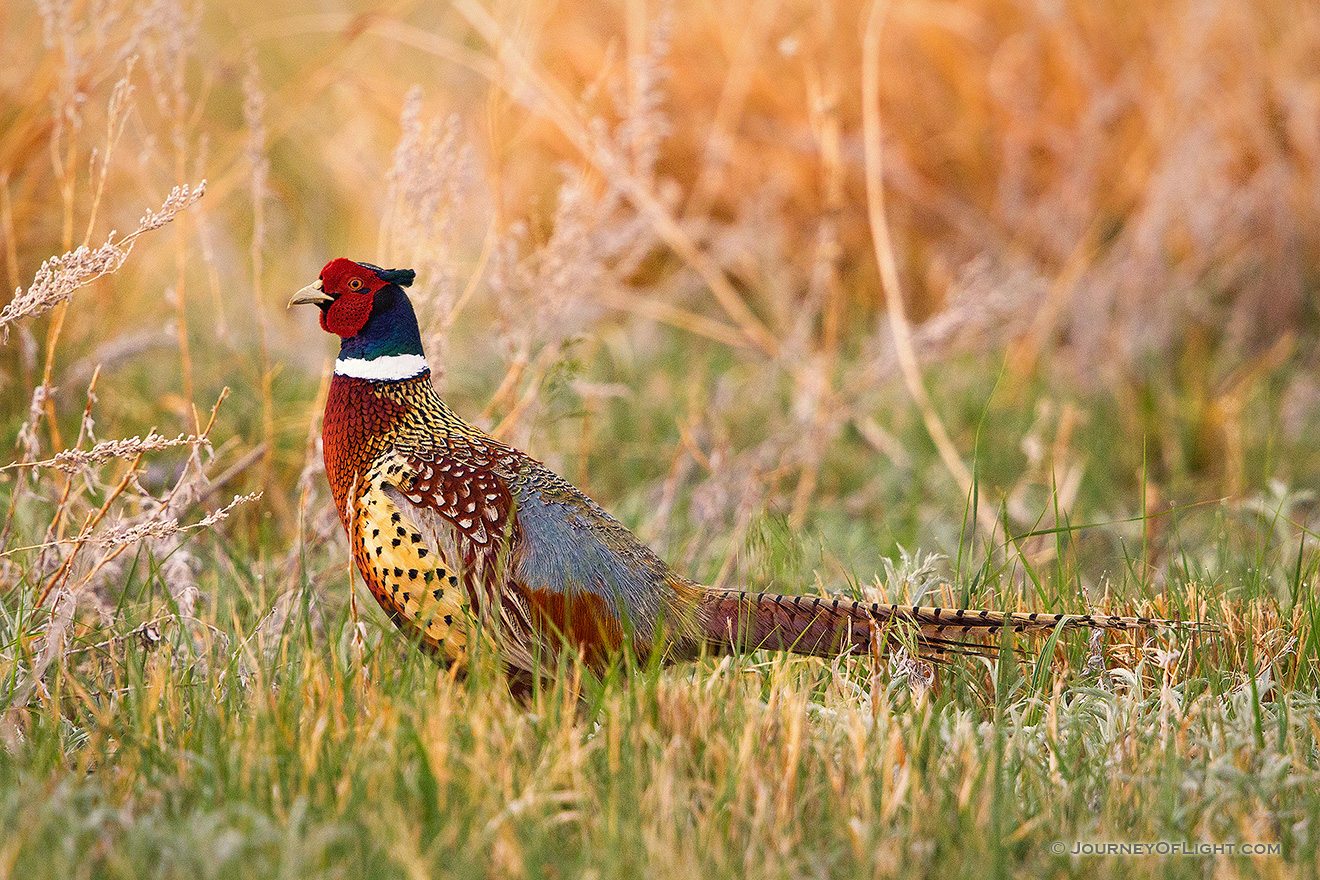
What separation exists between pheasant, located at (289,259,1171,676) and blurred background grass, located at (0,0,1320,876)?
133mm

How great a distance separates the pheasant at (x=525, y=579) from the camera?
8.96 feet

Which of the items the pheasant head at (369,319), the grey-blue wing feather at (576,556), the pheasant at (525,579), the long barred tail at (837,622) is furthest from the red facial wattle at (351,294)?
the long barred tail at (837,622)

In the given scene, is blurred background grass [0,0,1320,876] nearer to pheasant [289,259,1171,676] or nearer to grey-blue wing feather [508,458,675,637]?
pheasant [289,259,1171,676]

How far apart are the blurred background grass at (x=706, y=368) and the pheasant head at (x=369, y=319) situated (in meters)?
0.40

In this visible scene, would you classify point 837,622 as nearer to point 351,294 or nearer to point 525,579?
point 525,579

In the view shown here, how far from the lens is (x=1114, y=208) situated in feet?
21.8

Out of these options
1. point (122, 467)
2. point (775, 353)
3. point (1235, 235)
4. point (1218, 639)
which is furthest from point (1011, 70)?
point (122, 467)

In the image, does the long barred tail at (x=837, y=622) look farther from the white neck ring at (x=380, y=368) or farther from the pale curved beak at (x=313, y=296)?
the pale curved beak at (x=313, y=296)

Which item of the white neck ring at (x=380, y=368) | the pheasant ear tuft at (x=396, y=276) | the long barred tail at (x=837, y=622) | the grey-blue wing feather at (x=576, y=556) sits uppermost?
the pheasant ear tuft at (x=396, y=276)

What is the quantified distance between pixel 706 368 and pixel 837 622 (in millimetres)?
3413

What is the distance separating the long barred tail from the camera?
109 inches

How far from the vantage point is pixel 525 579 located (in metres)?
2.79

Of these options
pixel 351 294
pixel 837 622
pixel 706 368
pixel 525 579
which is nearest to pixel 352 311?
pixel 351 294

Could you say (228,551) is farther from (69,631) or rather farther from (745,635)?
(745,635)
